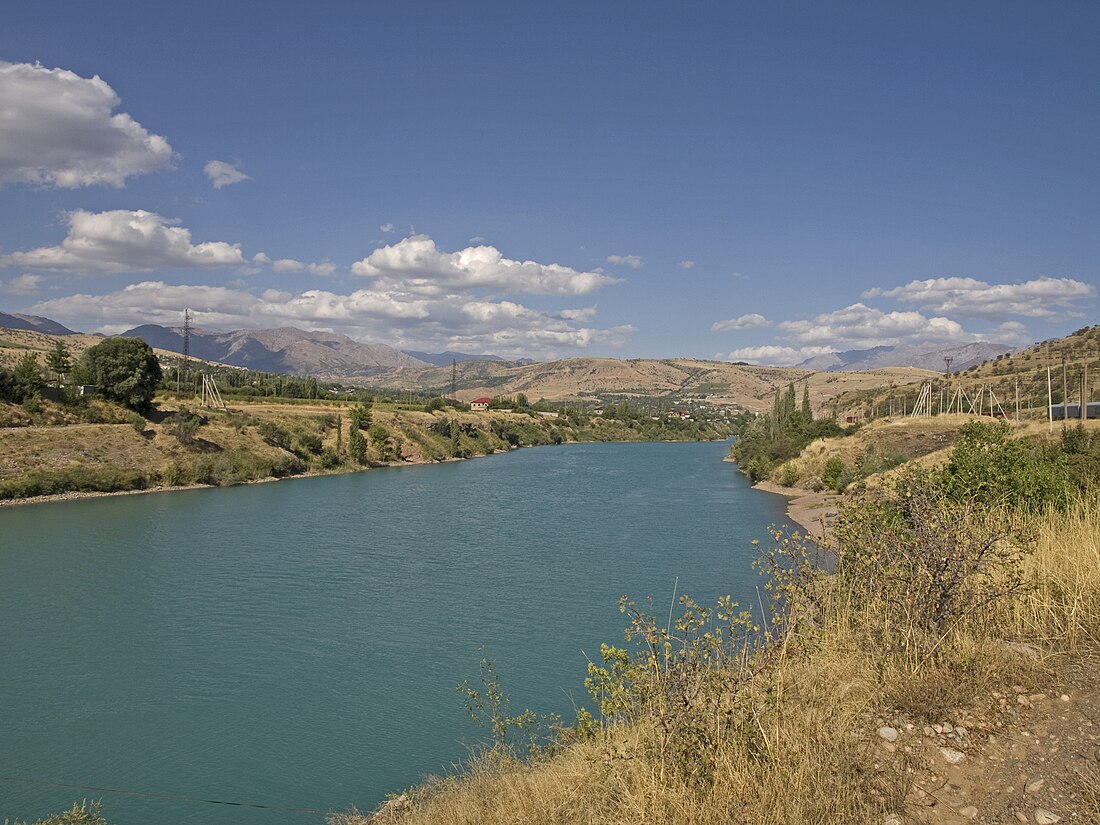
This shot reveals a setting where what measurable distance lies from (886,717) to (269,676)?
1589 centimetres

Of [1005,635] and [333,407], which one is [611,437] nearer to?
[333,407]

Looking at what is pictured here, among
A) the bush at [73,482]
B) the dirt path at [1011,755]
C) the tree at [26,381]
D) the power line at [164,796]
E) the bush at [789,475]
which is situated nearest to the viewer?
the dirt path at [1011,755]

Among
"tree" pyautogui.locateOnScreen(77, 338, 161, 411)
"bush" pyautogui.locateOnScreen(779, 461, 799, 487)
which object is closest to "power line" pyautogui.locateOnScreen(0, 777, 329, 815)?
"bush" pyautogui.locateOnScreen(779, 461, 799, 487)

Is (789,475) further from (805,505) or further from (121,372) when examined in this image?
(121,372)

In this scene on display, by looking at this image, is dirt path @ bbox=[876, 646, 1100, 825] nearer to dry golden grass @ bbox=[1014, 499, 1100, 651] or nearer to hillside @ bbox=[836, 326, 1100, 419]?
dry golden grass @ bbox=[1014, 499, 1100, 651]

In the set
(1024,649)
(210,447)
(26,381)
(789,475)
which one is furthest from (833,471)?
(26,381)

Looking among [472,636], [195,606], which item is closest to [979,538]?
[472,636]

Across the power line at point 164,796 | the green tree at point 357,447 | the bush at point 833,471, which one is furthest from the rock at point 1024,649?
the green tree at point 357,447

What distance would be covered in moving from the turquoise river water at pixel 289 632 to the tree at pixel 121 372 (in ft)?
50.4

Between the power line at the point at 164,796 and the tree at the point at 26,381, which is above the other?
the tree at the point at 26,381

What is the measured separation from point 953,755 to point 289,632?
1914 centimetres

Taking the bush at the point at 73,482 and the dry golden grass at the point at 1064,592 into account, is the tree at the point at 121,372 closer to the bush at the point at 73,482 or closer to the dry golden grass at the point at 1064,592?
the bush at the point at 73,482

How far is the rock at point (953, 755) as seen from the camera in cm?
→ 467

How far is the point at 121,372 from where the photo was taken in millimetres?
57250
